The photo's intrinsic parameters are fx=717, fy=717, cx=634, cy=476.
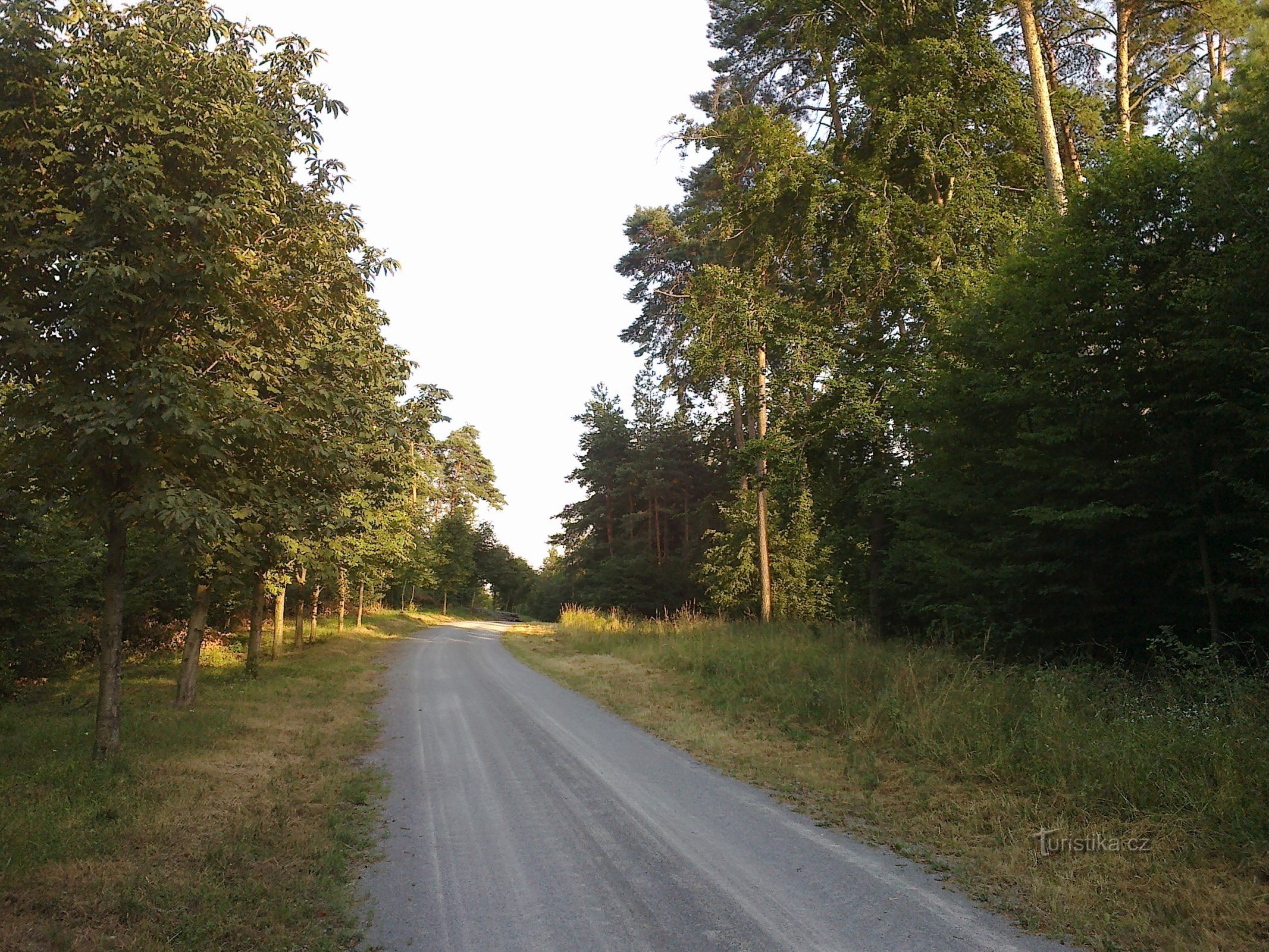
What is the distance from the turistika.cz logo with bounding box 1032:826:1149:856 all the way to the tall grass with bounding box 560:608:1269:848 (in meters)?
0.30

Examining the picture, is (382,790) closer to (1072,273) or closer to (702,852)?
(702,852)

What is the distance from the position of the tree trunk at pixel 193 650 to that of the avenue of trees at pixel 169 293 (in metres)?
3.13

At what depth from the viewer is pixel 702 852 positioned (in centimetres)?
532

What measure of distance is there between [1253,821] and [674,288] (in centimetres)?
2359

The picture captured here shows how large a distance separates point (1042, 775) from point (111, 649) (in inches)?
358

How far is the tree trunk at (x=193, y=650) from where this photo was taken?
11156 mm

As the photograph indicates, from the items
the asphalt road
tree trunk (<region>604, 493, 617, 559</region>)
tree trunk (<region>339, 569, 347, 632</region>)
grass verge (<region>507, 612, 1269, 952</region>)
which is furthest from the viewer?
tree trunk (<region>604, 493, 617, 559</region>)

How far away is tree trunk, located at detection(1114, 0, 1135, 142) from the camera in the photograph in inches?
594

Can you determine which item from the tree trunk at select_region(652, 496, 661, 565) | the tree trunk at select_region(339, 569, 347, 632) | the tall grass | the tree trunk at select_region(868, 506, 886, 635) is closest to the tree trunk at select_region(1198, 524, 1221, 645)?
the tall grass

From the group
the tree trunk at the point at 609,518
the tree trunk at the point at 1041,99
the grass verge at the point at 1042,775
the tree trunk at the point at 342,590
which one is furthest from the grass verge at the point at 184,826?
the tree trunk at the point at 609,518

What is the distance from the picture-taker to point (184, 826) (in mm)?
5758

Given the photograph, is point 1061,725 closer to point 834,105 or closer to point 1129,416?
point 1129,416

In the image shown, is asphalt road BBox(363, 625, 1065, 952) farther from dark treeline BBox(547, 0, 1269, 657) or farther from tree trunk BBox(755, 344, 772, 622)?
tree trunk BBox(755, 344, 772, 622)

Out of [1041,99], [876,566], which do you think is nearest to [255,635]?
[876,566]
